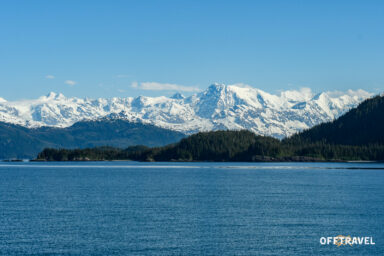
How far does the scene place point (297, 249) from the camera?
A: 6912cm

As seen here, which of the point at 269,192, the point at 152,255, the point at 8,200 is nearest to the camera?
the point at 152,255

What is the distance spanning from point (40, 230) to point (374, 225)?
48.5 metres

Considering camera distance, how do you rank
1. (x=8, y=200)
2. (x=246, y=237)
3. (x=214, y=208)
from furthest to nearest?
(x=8, y=200) < (x=214, y=208) < (x=246, y=237)

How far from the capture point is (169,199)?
122 meters

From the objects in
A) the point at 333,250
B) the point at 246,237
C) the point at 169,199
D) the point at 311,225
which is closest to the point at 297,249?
the point at 333,250

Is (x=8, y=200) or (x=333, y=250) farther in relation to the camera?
(x=8, y=200)

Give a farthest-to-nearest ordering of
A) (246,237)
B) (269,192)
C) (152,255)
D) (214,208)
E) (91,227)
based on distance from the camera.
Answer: (269,192) < (214,208) < (91,227) < (246,237) < (152,255)

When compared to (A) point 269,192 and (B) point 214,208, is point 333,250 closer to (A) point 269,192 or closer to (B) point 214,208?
(B) point 214,208

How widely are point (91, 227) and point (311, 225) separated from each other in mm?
32496

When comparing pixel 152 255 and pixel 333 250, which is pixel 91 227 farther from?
pixel 333 250

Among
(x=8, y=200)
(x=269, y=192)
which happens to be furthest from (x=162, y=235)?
(x=269, y=192)

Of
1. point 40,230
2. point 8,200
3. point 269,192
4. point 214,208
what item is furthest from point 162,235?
point 269,192

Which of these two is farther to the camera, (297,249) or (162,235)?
(162,235)

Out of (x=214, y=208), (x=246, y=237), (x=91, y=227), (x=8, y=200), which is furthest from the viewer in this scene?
(x=8, y=200)
